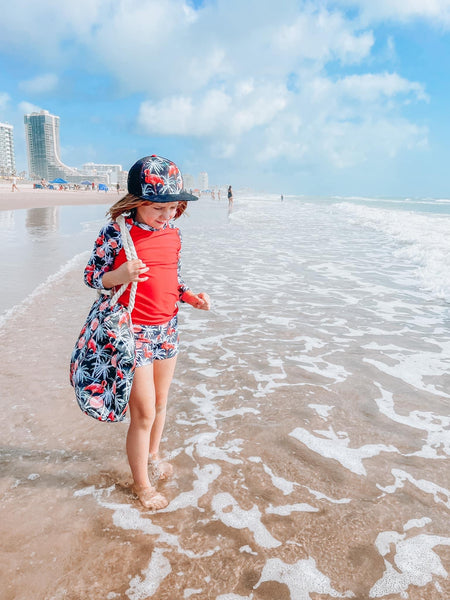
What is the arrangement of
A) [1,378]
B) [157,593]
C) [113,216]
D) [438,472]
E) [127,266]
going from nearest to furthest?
[157,593], [127,266], [113,216], [438,472], [1,378]

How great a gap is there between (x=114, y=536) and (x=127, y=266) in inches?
59.5

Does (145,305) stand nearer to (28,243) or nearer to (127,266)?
(127,266)

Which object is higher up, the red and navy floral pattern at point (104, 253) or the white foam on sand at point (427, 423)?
the red and navy floral pattern at point (104, 253)

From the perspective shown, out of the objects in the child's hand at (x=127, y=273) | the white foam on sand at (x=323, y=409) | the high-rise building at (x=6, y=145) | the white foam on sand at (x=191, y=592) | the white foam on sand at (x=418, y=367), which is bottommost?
the white foam on sand at (x=191, y=592)

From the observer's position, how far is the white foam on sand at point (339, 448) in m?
3.02

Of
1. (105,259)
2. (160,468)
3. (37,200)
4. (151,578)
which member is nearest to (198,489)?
(160,468)

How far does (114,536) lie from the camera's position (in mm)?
2289

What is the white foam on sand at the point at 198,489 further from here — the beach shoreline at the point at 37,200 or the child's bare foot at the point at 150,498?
the beach shoreline at the point at 37,200

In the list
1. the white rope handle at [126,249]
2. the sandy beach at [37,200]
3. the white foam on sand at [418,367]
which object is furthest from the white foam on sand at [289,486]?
the sandy beach at [37,200]

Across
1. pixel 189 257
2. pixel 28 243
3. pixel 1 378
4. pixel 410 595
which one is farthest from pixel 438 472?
pixel 28 243

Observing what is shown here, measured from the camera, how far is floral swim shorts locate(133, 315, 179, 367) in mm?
2486

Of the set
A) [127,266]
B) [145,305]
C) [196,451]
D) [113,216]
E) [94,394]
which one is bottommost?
[196,451]

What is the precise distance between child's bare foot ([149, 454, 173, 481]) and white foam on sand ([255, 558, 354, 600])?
3.11 feet

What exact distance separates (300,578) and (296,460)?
98 cm
